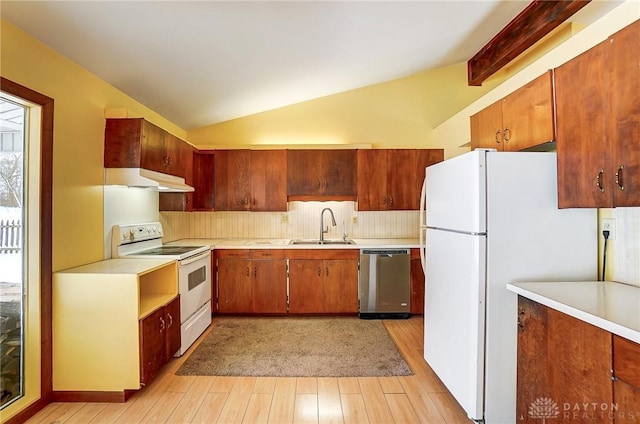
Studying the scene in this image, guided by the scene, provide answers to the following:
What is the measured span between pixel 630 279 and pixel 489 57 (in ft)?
8.50

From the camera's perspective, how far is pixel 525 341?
5.52 feet

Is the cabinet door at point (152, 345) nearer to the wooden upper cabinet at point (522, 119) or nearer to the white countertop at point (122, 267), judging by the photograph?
the white countertop at point (122, 267)

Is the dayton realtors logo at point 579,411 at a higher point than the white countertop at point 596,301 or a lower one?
lower

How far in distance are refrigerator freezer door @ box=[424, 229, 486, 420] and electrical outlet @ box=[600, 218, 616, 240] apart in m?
0.70

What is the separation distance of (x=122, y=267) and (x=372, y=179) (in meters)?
2.80

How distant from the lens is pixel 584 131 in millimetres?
1570

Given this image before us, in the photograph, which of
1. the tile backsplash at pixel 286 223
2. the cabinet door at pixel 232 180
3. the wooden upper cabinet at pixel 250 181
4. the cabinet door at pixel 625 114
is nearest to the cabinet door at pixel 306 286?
the tile backsplash at pixel 286 223

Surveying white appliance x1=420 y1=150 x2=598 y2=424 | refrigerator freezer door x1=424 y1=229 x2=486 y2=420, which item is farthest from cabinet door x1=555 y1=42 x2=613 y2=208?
refrigerator freezer door x1=424 y1=229 x2=486 y2=420

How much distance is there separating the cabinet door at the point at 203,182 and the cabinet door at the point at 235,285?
812 millimetres

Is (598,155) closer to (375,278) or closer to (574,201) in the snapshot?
(574,201)

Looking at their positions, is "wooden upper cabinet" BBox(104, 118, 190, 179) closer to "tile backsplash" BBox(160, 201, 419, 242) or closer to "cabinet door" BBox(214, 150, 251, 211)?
"cabinet door" BBox(214, 150, 251, 211)

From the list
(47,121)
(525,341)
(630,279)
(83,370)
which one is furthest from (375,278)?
(47,121)

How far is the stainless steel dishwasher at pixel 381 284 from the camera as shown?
3637 mm

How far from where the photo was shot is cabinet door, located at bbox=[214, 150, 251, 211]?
13.1 ft
